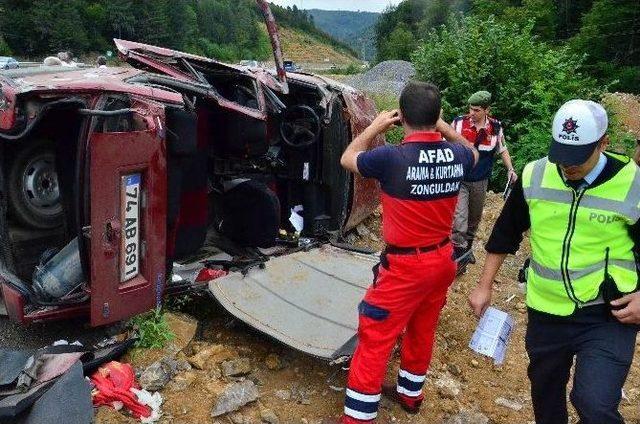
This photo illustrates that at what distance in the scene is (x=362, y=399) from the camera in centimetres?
289

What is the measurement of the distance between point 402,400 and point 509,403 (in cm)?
74

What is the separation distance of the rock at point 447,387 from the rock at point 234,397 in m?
1.11

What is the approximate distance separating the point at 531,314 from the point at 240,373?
1676 mm

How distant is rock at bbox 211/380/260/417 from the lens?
313 centimetres

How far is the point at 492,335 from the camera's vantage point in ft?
9.62

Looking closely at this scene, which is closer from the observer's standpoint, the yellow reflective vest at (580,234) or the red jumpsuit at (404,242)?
the yellow reflective vest at (580,234)

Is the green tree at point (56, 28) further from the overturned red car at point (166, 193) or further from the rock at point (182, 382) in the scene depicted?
the rock at point (182, 382)

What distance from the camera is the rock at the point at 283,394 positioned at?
11.1 ft

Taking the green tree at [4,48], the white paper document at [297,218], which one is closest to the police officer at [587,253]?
the white paper document at [297,218]

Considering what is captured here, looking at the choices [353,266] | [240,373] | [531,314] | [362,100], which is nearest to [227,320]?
[240,373]

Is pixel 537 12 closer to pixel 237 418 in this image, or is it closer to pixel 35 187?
pixel 35 187

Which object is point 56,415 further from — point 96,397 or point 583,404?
point 583,404

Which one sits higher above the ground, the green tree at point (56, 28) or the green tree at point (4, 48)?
the green tree at point (56, 28)

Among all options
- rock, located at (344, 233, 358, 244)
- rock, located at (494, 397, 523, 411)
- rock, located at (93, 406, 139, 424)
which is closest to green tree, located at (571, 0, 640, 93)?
rock, located at (344, 233, 358, 244)
